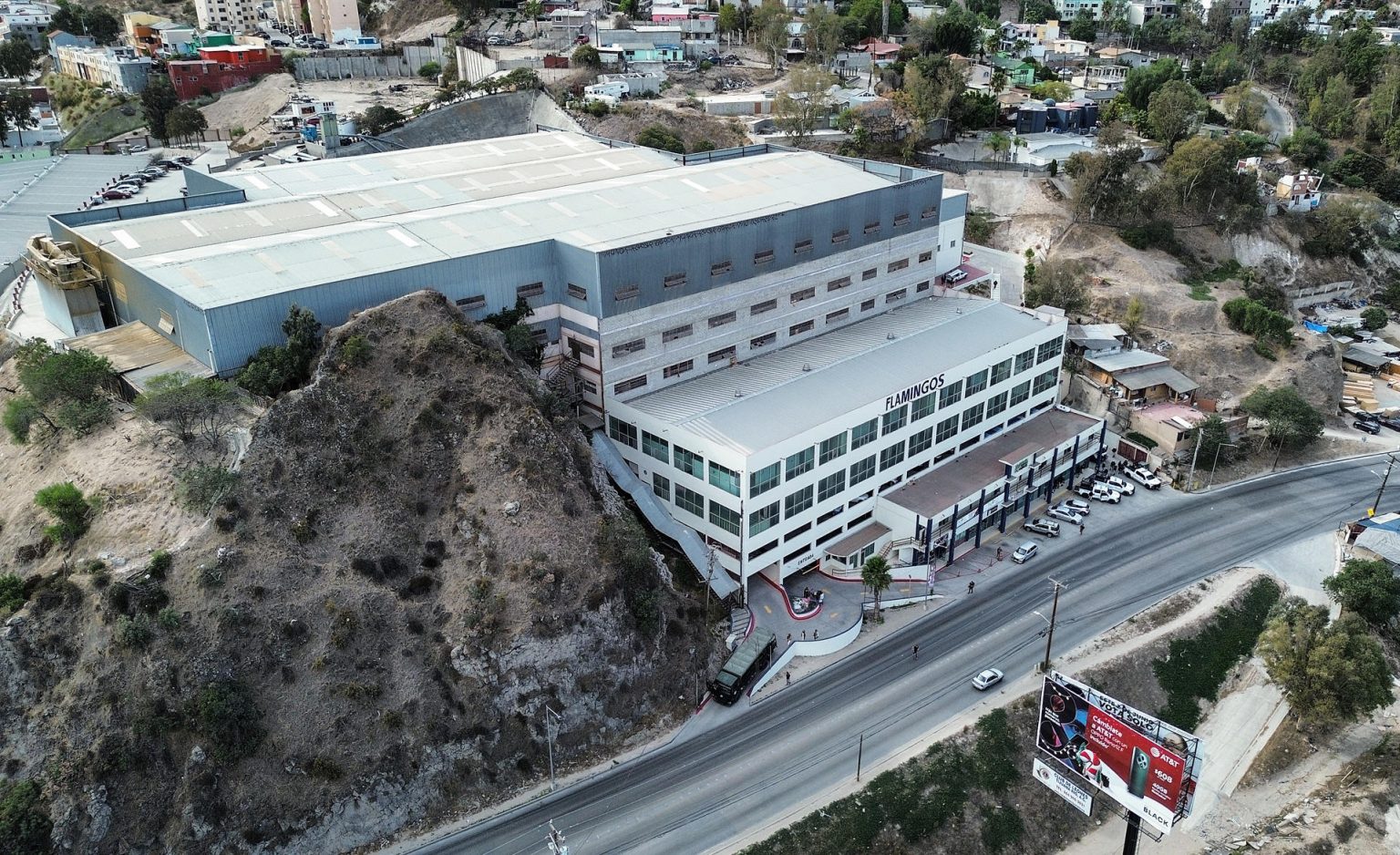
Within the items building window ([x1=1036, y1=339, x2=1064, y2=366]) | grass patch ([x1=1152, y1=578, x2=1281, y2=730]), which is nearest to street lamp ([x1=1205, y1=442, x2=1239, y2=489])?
grass patch ([x1=1152, y1=578, x2=1281, y2=730])

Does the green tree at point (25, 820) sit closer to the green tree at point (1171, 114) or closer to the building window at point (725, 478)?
the building window at point (725, 478)

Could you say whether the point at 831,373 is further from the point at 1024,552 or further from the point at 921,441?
the point at 1024,552

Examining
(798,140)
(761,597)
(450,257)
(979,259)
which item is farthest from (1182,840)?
(798,140)

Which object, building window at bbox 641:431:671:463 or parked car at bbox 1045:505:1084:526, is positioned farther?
parked car at bbox 1045:505:1084:526

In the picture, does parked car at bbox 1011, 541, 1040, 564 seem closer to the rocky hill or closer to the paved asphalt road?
the paved asphalt road

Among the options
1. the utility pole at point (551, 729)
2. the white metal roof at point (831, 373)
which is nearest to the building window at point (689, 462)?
the white metal roof at point (831, 373)

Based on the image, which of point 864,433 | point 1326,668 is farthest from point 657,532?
point 1326,668
